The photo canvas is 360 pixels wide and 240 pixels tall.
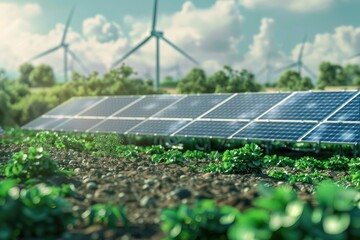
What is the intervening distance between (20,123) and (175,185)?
5876 cm

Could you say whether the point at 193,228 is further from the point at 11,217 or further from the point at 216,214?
the point at 11,217

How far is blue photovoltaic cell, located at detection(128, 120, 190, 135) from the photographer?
3206 cm

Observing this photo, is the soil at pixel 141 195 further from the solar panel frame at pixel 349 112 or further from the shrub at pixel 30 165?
the solar panel frame at pixel 349 112

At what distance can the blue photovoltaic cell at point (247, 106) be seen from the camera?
31250 mm

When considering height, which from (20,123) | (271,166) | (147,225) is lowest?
(20,123)

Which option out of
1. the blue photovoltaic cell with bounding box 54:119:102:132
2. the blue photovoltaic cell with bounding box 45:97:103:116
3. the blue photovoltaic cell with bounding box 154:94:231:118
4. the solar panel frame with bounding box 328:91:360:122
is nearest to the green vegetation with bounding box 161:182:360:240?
the solar panel frame with bounding box 328:91:360:122

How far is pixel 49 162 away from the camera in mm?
12750

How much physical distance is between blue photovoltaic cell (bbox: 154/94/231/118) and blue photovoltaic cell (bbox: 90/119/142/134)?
176 centimetres

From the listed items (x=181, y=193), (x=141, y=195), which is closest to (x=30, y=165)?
(x=141, y=195)

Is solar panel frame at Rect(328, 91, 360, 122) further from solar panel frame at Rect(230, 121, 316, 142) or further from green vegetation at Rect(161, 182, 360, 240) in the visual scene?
green vegetation at Rect(161, 182, 360, 240)

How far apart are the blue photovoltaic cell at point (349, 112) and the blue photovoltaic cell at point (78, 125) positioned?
16.7 m

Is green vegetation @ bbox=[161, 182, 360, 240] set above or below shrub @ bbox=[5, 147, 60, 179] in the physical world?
above

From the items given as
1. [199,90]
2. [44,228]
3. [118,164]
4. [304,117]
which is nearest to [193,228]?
[44,228]

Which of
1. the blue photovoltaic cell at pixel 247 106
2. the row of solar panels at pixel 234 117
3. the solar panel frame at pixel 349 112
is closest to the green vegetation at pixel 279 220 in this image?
the row of solar panels at pixel 234 117
